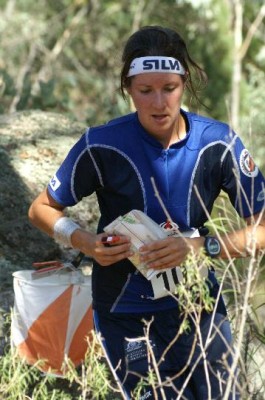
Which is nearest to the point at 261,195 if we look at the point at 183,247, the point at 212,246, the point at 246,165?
the point at 246,165

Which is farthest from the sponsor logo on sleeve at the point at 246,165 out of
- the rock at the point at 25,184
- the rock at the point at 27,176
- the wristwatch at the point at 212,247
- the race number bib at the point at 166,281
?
the rock at the point at 27,176

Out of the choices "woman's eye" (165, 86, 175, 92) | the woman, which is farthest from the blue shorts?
"woman's eye" (165, 86, 175, 92)

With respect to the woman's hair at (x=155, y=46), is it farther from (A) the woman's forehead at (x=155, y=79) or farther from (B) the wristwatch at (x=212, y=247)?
(B) the wristwatch at (x=212, y=247)

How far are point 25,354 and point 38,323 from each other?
0.15 meters

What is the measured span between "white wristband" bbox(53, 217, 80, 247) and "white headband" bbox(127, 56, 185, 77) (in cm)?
57

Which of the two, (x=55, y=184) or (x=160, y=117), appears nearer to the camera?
(x=160, y=117)

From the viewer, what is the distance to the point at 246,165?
348cm

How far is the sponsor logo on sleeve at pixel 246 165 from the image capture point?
347 cm

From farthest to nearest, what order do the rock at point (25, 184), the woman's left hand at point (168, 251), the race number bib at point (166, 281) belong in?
the rock at point (25, 184) < the race number bib at point (166, 281) < the woman's left hand at point (168, 251)

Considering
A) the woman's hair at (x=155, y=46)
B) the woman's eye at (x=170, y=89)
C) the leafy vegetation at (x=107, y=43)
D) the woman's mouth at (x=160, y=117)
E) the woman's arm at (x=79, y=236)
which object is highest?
the leafy vegetation at (x=107, y=43)

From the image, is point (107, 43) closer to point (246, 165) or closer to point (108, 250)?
point (246, 165)

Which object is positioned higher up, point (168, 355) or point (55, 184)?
point (55, 184)

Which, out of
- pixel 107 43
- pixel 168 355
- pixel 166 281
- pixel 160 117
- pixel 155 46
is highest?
pixel 107 43

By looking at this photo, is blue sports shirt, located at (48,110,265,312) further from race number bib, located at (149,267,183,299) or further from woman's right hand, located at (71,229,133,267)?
woman's right hand, located at (71,229,133,267)
